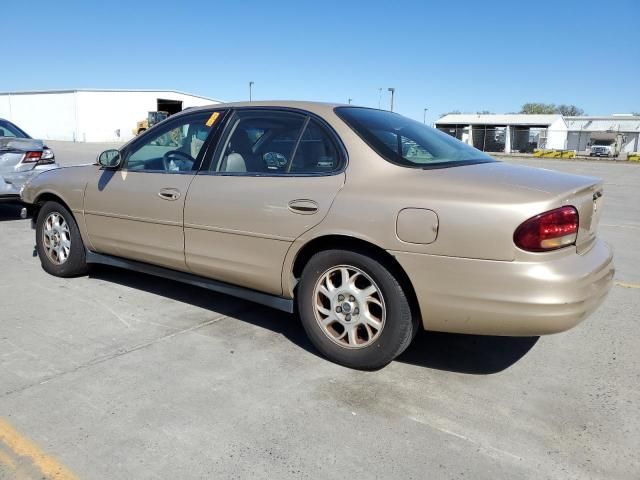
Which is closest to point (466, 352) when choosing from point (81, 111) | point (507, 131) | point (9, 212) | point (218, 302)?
point (218, 302)

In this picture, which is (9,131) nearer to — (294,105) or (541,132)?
(294,105)

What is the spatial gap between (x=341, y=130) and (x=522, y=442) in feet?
6.78

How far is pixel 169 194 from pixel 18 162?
5006 mm

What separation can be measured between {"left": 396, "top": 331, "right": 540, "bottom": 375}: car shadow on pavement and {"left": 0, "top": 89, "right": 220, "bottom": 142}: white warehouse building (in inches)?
1806

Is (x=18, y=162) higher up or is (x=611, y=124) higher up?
(x=611, y=124)

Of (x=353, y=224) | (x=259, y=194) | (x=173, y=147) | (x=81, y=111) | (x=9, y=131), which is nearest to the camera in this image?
(x=353, y=224)

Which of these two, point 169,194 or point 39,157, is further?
point 39,157

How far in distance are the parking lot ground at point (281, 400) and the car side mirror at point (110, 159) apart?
1148 millimetres

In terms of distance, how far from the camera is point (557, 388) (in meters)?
3.20

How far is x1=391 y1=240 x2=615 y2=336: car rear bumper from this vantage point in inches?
109

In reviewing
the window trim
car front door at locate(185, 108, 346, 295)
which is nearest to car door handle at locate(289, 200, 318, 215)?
car front door at locate(185, 108, 346, 295)

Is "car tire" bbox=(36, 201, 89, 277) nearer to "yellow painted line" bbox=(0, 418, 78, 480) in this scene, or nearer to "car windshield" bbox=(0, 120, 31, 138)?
"yellow painted line" bbox=(0, 418, 78, 480)

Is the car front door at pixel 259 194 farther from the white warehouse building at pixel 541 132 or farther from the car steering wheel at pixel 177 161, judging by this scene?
the white warehouse building at pixel 541 132

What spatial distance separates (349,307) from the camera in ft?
10.9
